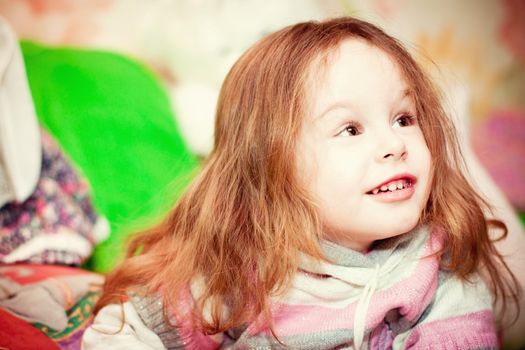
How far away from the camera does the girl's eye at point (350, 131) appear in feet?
2.63

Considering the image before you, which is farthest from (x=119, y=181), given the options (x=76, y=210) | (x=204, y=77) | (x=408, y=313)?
(x=408, y=313)

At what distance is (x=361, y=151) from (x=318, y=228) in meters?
0.14

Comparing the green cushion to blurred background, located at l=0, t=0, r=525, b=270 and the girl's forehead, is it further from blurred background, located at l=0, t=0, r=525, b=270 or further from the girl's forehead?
the girl's forehead

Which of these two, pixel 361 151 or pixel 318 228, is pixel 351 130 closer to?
pixel 361 151

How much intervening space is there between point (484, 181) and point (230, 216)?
66 centimetres

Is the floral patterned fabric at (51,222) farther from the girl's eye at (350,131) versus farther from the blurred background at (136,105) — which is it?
the girl's eye at (350,131)

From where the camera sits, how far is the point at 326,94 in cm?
80

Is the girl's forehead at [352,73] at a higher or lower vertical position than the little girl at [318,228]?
higher

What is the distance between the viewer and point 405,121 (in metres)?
0.86

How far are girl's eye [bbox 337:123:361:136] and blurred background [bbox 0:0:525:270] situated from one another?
1.78ft

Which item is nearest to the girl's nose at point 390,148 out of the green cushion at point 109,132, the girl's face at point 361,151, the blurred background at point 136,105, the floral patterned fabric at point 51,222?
the girl's face at point 361,151

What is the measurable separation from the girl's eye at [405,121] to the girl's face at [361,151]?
3cm

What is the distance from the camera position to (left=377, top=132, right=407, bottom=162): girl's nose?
2.52ft

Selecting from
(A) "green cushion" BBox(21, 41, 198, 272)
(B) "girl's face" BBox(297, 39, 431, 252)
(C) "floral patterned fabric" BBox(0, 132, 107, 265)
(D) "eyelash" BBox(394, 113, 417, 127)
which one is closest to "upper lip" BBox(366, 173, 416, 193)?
(B) "girl's face" BBox(297, 39, 431, 252)
